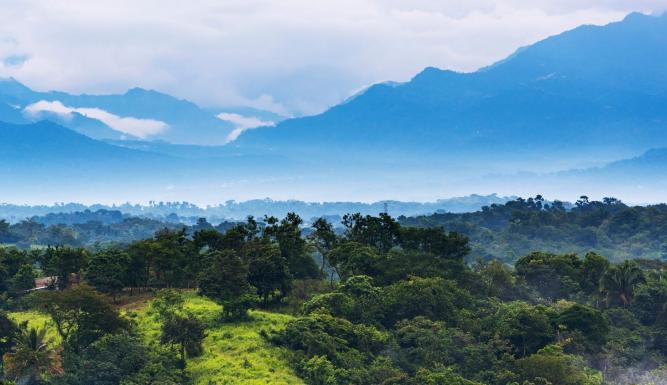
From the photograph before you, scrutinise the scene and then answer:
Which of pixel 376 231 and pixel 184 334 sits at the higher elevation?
pixel 376 231

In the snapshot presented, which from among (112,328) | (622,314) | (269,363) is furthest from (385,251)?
(112,328)

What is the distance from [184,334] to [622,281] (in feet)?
119

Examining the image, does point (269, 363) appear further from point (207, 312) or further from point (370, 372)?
point (207, 312)

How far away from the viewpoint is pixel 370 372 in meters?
35.5

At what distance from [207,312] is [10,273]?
20693 mm

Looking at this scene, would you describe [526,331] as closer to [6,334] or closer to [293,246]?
[293,246]

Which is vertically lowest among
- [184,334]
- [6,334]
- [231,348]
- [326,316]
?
[231,348]

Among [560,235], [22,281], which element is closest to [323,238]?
[22,281]

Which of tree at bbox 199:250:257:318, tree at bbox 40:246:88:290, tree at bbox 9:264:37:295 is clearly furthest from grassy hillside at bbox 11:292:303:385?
tree at bbox 40:246:88:290

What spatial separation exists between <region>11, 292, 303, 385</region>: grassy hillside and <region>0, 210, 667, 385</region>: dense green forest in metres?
0.12

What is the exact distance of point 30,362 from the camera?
1300 inches

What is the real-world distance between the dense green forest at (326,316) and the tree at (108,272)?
0.10 m

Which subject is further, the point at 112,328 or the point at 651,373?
the point at 651,373

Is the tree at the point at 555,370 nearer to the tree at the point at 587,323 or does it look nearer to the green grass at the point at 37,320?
the tree at the point at 587,323
